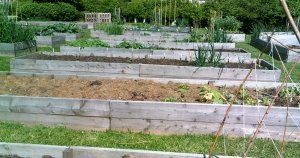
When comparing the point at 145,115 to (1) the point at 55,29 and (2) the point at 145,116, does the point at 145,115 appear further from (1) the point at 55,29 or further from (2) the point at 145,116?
(1) the point at 55,29

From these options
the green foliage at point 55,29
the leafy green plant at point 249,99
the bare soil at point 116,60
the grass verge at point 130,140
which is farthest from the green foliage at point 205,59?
the green foliage at point 55,29

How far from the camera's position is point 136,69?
7.12 meters

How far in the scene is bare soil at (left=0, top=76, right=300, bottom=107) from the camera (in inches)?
199

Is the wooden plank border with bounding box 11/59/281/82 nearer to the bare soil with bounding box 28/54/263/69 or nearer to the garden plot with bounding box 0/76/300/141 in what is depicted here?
the bare soil with bounding box 28/54/263/69

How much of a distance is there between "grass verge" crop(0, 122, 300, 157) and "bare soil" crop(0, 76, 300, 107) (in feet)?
2.12

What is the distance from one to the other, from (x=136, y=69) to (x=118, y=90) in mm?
1878

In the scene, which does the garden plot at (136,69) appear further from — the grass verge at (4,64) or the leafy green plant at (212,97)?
the leafy green plant at (212,97)

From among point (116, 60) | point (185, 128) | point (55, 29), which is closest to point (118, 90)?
point (185, 128)

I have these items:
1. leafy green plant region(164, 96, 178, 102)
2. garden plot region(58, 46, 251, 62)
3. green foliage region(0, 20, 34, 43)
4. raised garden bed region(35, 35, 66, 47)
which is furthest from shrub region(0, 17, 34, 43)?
leafy green plant region(164, 96, 178, 102)

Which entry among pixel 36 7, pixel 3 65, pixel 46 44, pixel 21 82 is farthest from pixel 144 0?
pixel 21 82

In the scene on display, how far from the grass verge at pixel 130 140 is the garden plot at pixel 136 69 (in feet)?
8.40

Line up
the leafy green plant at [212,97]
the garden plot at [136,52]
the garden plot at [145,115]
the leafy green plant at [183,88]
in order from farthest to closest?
the garden plot at [136,52] → the leafy green plant at [183,88] → the leafy green plant at [212,97] → the garden plot at [145,115]

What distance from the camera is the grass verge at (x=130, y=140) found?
13.5ft

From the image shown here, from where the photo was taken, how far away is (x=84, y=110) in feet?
14.8
